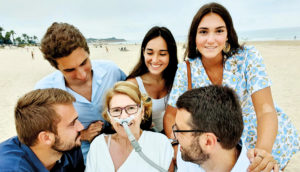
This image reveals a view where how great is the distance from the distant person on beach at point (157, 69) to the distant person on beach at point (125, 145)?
2.04 feet

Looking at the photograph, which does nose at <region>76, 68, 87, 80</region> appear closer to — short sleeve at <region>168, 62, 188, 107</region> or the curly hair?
the curly hair

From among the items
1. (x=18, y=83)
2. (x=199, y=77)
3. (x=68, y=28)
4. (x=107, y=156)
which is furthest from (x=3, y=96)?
(x=199, y=77)

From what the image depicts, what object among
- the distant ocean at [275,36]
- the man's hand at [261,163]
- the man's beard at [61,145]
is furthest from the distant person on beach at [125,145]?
the distant ocean at [275,36]

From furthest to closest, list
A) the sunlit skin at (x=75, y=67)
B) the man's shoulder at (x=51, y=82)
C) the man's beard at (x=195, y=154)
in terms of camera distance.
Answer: the man's shoulder at (x=51, y=82), the sunlit skin at (x=75, y=67), the man's beard at (x=195, y=154)

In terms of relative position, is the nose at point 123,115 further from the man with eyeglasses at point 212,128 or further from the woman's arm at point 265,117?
the woman's arm at point 265,117

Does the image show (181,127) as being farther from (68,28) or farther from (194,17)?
(68,28)

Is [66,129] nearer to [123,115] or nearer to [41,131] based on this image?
[41,131]

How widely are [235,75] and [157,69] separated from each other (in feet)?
3.75

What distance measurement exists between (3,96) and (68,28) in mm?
9507

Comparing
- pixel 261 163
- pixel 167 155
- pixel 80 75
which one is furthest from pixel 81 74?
pixel 261 163

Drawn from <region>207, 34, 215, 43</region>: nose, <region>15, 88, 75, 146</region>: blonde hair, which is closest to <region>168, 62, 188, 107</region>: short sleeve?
<region>207, 34, 215, 43</region>: nose

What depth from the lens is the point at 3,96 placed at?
967cm

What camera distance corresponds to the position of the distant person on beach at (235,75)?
7.07ft

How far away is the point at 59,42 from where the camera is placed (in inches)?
96.0
